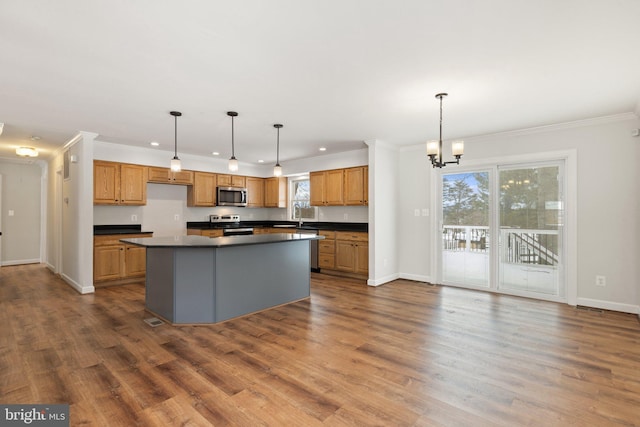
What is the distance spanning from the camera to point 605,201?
412 cm

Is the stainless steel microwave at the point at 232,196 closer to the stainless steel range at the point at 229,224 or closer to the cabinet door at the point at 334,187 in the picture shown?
the stainless steel range at the point at 229,224

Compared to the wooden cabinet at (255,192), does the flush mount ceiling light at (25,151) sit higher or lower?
higher

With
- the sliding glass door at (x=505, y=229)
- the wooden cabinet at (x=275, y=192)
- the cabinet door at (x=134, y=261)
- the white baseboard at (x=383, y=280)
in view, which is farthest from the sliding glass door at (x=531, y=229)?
the cabinet door at (x=134, y=261)

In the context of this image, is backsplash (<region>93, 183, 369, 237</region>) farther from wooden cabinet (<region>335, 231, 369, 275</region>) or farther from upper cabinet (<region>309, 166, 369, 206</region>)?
wooden cabinet (<region>335, 231, 369, 275</region>)

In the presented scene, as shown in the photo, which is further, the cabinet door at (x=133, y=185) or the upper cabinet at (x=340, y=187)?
the upper cabinet at (x=340, y=187)

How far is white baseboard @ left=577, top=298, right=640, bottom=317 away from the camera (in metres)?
3.96

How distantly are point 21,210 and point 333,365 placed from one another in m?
8.60

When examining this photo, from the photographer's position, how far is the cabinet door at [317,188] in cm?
670

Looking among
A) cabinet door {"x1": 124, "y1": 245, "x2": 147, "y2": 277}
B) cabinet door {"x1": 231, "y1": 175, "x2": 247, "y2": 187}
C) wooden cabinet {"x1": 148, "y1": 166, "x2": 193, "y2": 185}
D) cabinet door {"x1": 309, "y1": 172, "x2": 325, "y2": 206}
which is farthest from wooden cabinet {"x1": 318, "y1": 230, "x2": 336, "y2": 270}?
cabinet door {"x1": 124, "y1": 245, "x2": 147, "y2": 277}

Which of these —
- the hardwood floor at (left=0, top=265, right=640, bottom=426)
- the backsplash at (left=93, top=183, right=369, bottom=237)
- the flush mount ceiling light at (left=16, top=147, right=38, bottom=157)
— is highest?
the flush mount ceiling light at (left=16, top=147, right=38, bottom=157)

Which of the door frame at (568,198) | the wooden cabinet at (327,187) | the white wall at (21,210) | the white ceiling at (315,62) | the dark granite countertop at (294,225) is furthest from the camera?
the white wall at (21,210)

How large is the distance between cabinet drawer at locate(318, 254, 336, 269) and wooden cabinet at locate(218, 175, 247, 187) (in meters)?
2.55

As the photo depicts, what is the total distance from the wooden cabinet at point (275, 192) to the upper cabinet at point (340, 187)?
3.79 ft

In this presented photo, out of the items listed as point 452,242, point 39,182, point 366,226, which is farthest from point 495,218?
point 39,182
